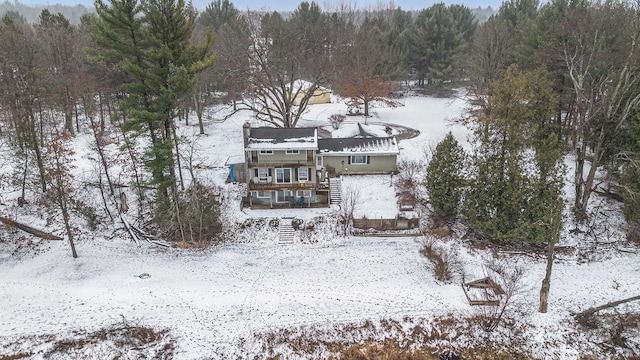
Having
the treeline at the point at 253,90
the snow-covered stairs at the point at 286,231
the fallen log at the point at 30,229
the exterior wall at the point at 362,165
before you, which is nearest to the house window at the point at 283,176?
the snow-covered stairs at the point at 286,231

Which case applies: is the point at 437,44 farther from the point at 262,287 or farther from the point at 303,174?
the point at 262,287

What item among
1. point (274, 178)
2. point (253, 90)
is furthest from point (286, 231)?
point (253, 90)

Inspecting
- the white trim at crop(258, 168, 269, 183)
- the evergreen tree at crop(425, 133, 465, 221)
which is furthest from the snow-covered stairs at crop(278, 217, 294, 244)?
the evergreen tree at crop(425, 133, 465, 221)

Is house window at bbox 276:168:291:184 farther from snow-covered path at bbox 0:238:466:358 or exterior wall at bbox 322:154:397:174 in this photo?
snow-covered path at bbox 0:238:466:358

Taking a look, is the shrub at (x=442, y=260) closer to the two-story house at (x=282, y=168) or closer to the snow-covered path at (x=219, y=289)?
the snow-covered path at (x=219, y=289)

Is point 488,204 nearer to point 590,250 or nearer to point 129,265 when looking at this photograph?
point 590,250
